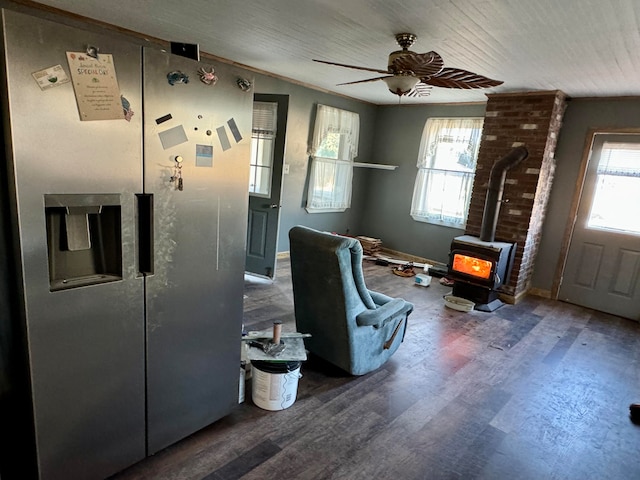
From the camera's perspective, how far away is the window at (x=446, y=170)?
Result: 5438 mm

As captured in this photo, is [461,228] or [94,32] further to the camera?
[461,228]

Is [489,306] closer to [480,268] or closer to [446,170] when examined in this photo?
[480,268]

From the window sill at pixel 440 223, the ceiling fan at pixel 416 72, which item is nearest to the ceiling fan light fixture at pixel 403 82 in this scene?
the ceiling fan at pixel 416 72

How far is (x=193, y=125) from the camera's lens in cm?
162

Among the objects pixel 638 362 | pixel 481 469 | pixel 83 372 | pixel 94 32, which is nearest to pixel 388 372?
pixel 481 469

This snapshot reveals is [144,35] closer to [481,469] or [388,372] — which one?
[388,372]

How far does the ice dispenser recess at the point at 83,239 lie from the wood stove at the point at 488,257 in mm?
3738

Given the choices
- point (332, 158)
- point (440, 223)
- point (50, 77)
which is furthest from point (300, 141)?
point (50, 77)

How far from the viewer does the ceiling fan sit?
2.46 m

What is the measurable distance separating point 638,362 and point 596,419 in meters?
1.29

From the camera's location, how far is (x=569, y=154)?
4.50 metres

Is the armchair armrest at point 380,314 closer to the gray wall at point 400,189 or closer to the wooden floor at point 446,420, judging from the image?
the wooden floor at point 446,420

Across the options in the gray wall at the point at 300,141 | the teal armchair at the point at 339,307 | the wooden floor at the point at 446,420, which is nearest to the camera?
the wooden floor at the point at 446,420

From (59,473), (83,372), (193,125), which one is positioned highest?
(193,125)
